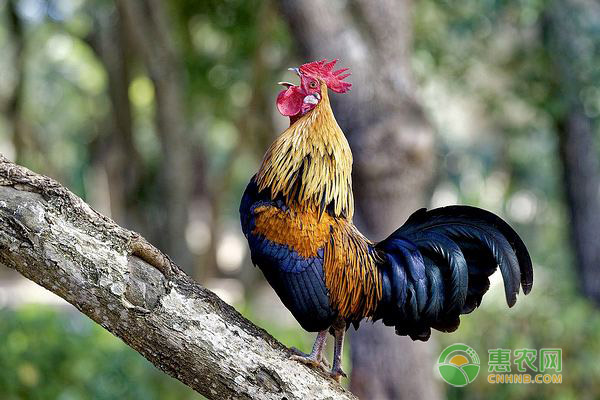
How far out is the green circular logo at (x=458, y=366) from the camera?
2836 millimetres

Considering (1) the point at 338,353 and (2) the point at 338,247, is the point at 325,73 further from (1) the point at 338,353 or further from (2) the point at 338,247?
(1) the point at 338,353

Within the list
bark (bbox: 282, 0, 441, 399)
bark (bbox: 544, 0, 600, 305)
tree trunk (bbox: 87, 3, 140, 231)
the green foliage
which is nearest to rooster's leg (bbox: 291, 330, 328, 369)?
bark (bbox: 282, 0, 441, 399)

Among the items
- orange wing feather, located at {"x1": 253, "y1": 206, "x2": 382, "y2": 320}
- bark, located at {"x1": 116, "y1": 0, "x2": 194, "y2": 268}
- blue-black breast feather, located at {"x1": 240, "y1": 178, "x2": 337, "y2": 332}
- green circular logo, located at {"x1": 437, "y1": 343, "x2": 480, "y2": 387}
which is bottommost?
Result: blue-black breast feather, located at {"x1": 240, "y1": 178, "x2": 337, "y2": 332}

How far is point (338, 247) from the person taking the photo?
1.88m

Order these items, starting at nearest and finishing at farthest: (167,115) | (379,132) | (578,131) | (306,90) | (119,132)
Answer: (306,90) → (379,132) → (167,115) → (119,132) → (578,131)

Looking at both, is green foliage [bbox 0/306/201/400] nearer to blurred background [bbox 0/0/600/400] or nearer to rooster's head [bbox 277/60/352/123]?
blurred background [bbox 0/0/600/400]

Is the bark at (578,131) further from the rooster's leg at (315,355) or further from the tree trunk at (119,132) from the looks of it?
the rooster's leg at (315,355)

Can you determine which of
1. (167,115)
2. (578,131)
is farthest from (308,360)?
(578,131)

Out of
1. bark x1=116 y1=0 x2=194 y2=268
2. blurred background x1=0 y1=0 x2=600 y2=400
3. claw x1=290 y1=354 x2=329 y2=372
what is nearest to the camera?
claw x1=290 y1=354 x2=329 y2=372

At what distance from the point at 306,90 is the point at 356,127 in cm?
192

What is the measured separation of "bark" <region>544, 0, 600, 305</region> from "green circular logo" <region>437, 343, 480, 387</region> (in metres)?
4.31

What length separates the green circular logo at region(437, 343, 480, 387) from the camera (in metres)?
2.84

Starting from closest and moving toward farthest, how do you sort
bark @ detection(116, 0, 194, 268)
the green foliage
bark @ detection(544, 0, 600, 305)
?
the green foliage
bark @ detection(116, 0, 194, 268)
bark @ detection(544, 0, 600, 305)

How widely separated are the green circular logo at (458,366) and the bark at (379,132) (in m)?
0.61
